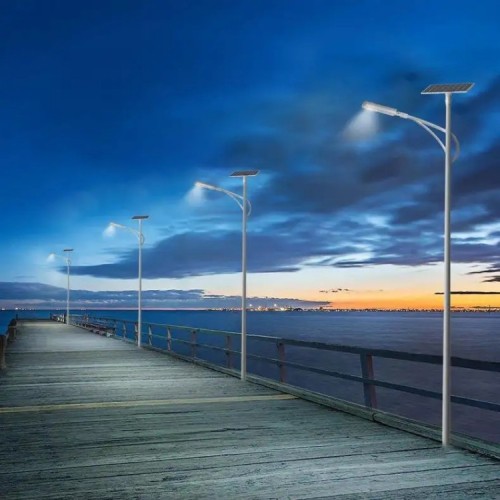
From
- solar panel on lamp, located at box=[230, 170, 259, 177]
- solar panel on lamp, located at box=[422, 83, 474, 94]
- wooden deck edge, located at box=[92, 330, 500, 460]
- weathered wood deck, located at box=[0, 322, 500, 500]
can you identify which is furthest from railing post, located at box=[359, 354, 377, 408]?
solar panel on lamp, located at box=[230, 170, 259, 177]

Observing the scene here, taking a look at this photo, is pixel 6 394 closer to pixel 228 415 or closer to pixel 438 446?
pixel 228 415

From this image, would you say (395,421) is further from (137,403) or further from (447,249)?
(137,403)

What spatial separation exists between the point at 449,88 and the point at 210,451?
5441 millimetres

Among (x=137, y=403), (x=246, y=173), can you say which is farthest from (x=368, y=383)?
(x=246, y=173)

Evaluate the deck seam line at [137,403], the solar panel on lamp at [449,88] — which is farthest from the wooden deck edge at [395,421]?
the solar panel on lamp at [449,88]

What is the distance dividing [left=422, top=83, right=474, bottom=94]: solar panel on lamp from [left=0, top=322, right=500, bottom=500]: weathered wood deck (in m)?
4.47

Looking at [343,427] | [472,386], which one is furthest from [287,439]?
[472,386]

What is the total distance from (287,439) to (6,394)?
735cm

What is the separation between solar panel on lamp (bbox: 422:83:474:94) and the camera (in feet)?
28.6

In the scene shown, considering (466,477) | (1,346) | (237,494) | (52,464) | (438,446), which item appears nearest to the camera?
(237,494)

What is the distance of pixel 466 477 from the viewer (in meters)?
7.07

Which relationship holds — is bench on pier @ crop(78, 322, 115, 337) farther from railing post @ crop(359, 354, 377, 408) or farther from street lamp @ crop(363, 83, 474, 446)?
street lamp @ crop(363, 83, 474, 446)

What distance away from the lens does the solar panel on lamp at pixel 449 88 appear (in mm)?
8727

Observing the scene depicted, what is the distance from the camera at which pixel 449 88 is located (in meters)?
8.81
